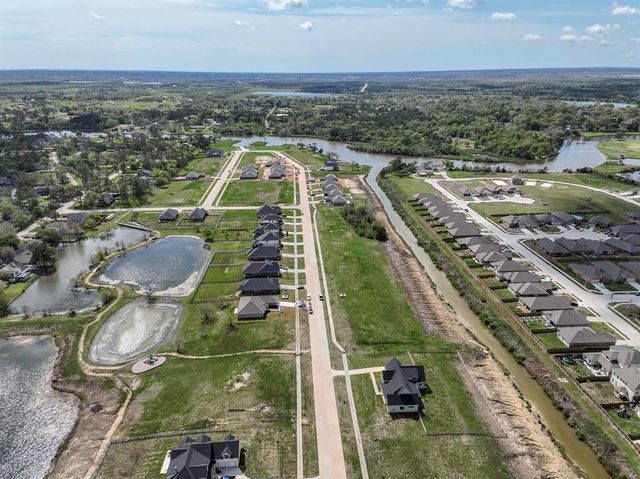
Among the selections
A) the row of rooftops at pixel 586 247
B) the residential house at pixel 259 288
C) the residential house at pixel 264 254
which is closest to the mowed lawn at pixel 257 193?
the residential house at pixel 264 254

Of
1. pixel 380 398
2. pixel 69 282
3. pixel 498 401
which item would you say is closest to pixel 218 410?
pixel 380 398

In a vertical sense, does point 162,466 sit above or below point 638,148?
below

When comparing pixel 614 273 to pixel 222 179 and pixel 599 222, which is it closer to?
pixel 599 222

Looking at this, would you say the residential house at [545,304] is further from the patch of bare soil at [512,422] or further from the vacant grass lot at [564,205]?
the vacant grass lot at [564,205]

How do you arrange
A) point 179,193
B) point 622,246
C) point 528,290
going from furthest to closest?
point 179,193 < point 622,246 < point 528,290

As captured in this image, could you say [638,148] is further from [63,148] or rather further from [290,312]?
[63,148]

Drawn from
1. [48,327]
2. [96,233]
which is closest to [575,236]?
[48,327]
